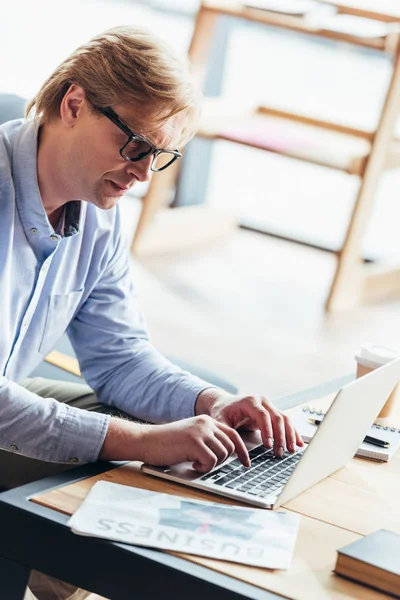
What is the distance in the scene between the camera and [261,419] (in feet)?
4.39

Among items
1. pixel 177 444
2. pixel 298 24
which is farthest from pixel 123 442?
pixel 298 24

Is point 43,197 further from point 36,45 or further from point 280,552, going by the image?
point 36,45

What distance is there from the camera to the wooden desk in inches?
37.7

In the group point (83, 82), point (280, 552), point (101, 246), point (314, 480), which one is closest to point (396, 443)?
point (314, 480)

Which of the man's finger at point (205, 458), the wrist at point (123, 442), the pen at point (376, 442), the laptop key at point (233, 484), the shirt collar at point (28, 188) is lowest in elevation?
the pen at point (376, 442)

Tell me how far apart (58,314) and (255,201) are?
3.57 metres

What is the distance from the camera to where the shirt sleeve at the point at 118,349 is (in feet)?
5.24

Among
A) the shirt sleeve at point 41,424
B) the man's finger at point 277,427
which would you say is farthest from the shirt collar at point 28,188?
the man's finger at point 277,427

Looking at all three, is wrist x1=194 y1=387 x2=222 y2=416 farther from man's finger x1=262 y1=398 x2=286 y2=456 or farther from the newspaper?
the newspaper

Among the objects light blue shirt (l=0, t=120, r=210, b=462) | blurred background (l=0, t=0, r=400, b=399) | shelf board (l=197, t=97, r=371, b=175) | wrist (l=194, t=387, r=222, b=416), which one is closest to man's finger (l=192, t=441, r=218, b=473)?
light blue shirt (l=0, t=120, r=210, b=462)

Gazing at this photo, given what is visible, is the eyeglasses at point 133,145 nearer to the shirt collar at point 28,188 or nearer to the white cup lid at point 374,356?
the shirt collar at point 28,188

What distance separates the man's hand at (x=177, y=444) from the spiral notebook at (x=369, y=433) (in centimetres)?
18

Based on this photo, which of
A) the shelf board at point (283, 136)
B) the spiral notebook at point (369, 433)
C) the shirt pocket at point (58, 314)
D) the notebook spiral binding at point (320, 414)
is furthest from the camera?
the shelf board at point (283, 136)

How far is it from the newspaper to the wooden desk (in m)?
0.01
